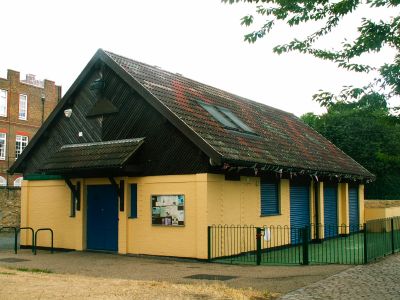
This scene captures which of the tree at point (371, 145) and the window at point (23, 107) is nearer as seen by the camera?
the tree at point (371, 145)

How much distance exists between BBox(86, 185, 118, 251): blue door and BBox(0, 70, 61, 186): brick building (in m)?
28.6

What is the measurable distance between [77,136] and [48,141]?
183cm

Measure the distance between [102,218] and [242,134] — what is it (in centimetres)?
618

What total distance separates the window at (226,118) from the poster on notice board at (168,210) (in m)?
3.70

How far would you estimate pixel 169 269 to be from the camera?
1447 centimetres

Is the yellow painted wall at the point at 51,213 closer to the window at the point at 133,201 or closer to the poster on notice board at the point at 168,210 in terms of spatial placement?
the window at the point at 133,201

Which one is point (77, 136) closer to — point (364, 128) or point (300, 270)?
point (300, 270)

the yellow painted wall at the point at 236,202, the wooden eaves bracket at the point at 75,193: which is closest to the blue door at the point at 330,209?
the yellow painted wall at the point at 236,202

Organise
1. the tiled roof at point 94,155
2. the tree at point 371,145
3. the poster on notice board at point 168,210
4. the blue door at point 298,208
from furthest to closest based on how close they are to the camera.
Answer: the tree at point 371,145 → the blue door at point 298,208 → the tiled roof at point 94,155 → the poster on notice board at point 168,210

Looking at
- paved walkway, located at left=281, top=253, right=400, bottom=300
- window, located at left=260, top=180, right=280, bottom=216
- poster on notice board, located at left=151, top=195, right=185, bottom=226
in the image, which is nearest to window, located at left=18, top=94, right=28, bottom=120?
A: window, located at left=260, top=180, right=280, bottom=216

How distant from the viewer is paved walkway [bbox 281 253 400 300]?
10336 mm

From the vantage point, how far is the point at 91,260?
16.6 m

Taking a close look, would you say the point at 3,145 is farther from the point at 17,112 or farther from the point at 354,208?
the point at 354,208

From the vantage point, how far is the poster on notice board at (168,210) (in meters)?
16.6
